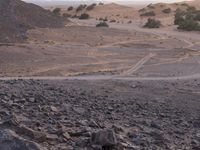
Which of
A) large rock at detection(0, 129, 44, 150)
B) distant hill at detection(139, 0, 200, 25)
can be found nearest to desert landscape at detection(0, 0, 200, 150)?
large rock at detection(0, 129, 44, 150)

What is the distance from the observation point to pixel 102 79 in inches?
964

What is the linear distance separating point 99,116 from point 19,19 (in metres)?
32.0

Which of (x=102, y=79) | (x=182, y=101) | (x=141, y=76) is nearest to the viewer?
(x=182, y=101)

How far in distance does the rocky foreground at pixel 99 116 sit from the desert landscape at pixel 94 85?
19 millimetres

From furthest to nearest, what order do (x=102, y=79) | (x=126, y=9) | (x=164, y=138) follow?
(x=126, y=9) < (x=102, y=79) < (x=164, y=138)

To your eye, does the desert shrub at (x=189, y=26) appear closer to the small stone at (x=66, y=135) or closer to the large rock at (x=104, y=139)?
the small stone at (x=66, y=135)

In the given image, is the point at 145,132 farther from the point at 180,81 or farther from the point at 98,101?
the point at 180,81

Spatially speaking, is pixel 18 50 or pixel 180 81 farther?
pixel 18 50

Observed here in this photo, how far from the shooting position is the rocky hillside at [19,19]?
1543 inches

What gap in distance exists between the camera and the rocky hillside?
129 feet

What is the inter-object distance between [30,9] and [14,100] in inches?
1432

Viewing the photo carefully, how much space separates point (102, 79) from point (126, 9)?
195 ft

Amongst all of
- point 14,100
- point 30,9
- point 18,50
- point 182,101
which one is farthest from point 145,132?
point 30,9

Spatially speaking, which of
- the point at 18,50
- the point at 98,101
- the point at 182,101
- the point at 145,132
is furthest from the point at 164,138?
the point at 18,50
